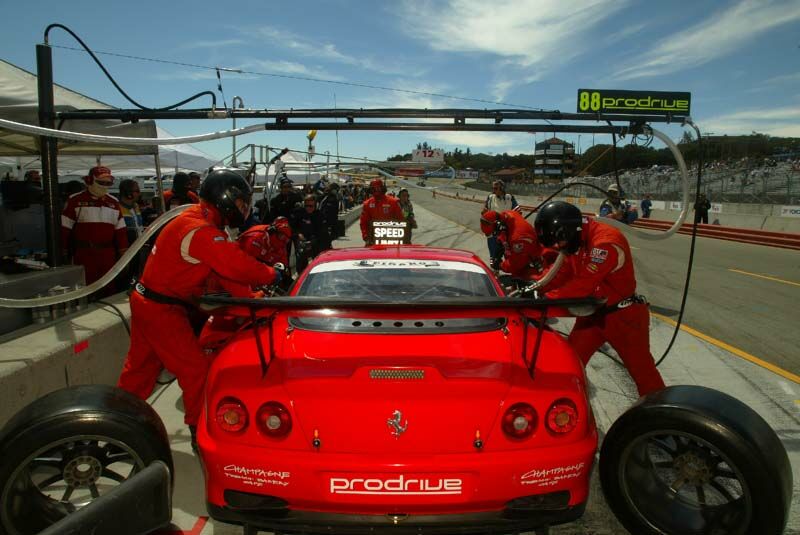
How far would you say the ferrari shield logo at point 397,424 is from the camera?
2.19 m

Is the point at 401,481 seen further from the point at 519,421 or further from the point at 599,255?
the point at 599,255

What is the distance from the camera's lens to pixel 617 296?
3.73m

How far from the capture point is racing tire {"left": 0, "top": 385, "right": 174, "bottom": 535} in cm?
230

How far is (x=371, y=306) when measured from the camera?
2.39 metres

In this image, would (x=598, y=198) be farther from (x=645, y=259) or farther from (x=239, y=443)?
(x=239, y=443)

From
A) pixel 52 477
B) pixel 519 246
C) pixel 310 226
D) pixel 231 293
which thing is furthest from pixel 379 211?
pixel 52 477

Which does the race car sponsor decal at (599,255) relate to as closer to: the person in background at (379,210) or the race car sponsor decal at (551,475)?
the race car sponsor decal at (551,475)

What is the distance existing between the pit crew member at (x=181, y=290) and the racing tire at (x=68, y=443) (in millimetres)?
852

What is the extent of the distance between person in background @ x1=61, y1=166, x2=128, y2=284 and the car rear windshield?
3.63m

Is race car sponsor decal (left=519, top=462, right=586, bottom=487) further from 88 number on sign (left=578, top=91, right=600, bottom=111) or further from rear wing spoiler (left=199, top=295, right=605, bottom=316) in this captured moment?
88 number on sign (left=578, top=91, right=600, bottom=111)

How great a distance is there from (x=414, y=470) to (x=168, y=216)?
2685 mm

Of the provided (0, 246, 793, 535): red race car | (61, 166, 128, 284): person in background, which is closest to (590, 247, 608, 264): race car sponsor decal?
(0, 246, 793, 535): red race car

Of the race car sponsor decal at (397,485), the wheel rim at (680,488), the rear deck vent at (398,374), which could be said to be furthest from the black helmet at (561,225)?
the race car sponsor decal at (397,485)

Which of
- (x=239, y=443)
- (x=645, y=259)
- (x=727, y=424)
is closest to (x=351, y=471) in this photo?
(x=239, y=443)
